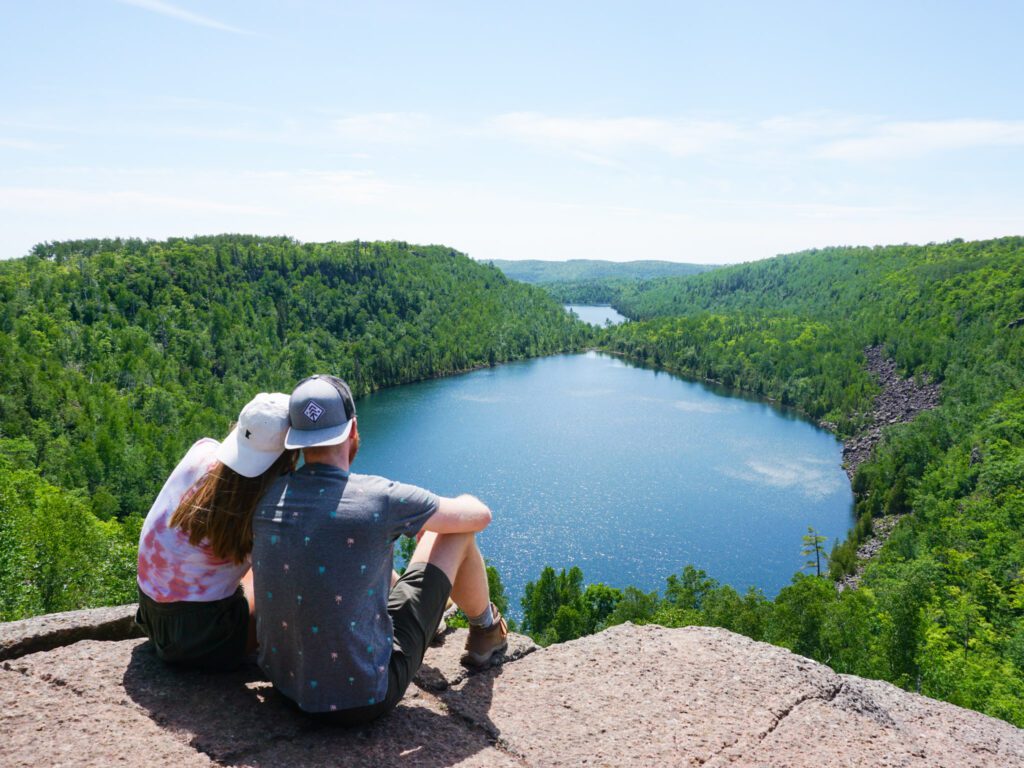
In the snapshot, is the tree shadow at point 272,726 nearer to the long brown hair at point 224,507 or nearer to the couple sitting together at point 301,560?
the couple sitting together at point 301,560

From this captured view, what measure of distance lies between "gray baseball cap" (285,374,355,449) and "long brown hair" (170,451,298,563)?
34 centimetres

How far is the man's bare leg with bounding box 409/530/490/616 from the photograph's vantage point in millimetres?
4230

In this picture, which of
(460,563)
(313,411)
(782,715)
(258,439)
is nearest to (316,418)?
(313,411)

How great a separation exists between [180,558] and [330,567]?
107 cm

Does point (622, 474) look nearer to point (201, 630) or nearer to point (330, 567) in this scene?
point (201, 630)

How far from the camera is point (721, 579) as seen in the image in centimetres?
4228

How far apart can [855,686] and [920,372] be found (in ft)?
330

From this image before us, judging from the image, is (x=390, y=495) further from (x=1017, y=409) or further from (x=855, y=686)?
(x=1017, y=409)

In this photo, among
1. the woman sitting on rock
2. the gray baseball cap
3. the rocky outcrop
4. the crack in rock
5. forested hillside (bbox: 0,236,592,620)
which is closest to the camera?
the gray baseball cap

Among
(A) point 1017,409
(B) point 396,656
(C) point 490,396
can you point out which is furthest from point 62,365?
(A) point 1017,409

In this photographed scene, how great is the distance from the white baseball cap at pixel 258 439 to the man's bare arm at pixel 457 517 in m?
0.91

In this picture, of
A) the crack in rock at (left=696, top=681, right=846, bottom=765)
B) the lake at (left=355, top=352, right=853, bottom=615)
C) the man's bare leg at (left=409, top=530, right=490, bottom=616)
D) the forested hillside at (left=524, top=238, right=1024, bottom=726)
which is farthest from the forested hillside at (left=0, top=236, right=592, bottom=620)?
the crack in rock at (left=696, top=681, right=846, bottom=765)

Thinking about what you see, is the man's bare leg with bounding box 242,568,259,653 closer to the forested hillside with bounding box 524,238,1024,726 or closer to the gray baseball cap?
the gray baseball cap

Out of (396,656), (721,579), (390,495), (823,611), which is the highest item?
(390,495)
